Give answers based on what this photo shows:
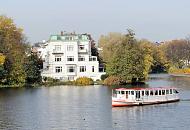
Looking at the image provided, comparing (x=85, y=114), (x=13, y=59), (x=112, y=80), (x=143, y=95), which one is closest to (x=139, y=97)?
(x=143, y=95)

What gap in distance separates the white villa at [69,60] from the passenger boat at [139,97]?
42587 mm

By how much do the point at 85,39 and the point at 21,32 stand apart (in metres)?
14.7

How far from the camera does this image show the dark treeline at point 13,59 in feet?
316

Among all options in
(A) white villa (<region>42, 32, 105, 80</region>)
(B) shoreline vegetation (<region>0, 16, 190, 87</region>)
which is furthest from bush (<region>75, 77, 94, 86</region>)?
(A) white villa (<region>42, 32, 105, 80</region>)

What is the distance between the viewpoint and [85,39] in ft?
353

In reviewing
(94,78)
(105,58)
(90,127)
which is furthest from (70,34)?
(90,127)

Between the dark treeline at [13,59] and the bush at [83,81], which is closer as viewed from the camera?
the dark treeline at [13,59]

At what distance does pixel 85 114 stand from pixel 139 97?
34.1 ft

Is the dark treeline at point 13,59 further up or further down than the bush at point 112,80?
further up

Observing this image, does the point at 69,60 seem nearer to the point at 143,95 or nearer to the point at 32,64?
the point at 32,64

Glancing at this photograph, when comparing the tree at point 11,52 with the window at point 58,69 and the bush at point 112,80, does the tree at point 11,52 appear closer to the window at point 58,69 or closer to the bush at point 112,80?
the window at point 58,69

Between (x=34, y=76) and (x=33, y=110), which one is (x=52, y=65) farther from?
(x=33, y=110)

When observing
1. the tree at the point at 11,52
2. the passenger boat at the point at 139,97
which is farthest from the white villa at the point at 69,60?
the passenger boat at the point at 139,97

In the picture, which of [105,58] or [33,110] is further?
[105,58]
